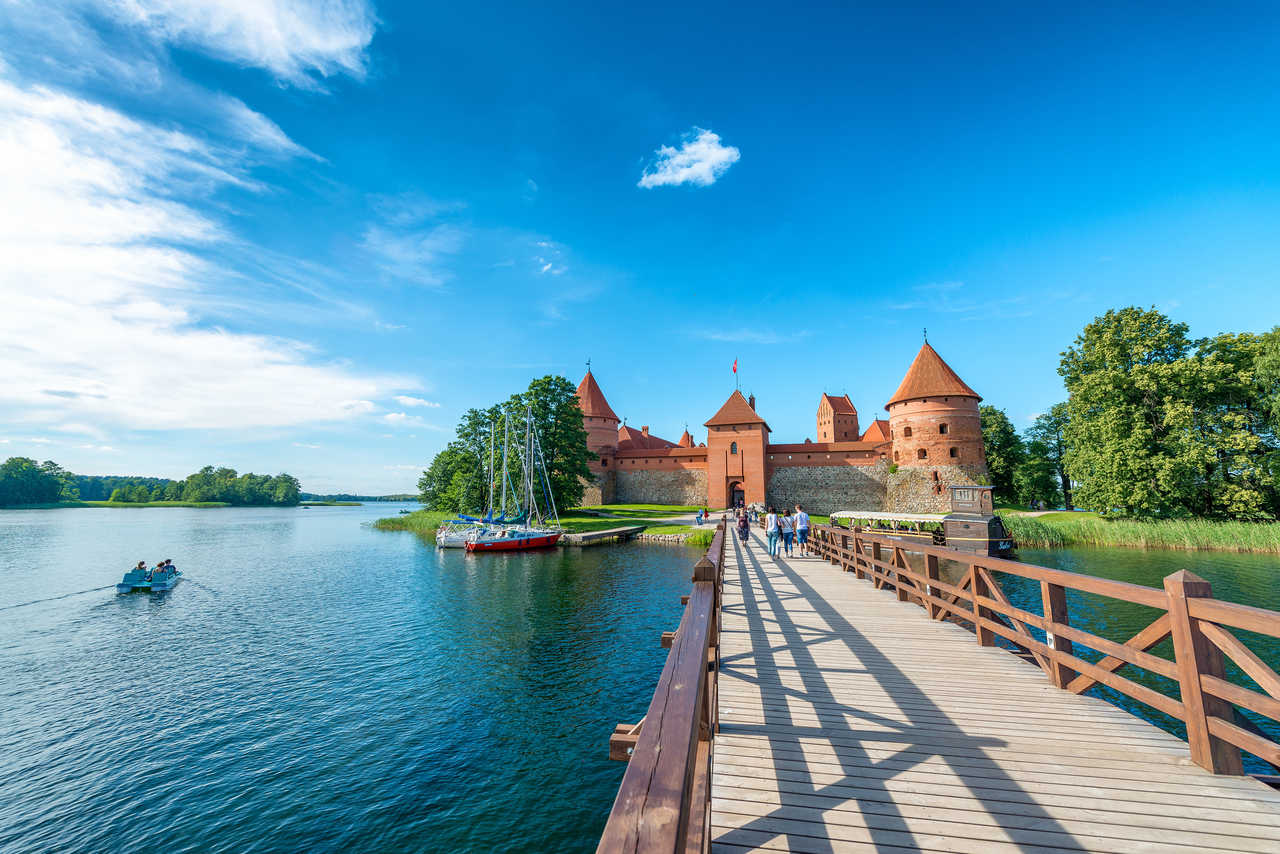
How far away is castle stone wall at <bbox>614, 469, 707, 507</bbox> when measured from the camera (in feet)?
153

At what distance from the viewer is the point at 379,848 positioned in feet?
20.5

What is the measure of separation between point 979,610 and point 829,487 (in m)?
39.2

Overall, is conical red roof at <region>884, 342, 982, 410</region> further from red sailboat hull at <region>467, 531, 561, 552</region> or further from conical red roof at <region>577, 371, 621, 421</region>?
red sailboat hull at <region>467, 531, 561, 552</region>

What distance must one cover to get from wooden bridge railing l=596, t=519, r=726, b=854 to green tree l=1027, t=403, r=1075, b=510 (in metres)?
50.7

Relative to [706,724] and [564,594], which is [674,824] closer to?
[706,724]

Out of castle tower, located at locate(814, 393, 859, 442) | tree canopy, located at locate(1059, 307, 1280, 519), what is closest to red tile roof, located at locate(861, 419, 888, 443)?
castle tower, located at locate(814, 393, 859, 442)

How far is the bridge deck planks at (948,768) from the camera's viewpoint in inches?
97.7

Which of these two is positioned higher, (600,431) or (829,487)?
(600,431)

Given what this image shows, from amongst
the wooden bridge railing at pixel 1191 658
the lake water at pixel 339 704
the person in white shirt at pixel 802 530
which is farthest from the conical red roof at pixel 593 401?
the wooden bridge railing at pixel 1191 658

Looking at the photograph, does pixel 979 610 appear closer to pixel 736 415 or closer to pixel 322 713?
pixel 322 713

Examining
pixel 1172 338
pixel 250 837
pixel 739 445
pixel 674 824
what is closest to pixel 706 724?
pixel 674 824

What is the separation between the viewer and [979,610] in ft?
20.2

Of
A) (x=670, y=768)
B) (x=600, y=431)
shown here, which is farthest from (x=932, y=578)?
(x=600, y=431)

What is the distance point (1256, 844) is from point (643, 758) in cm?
312
